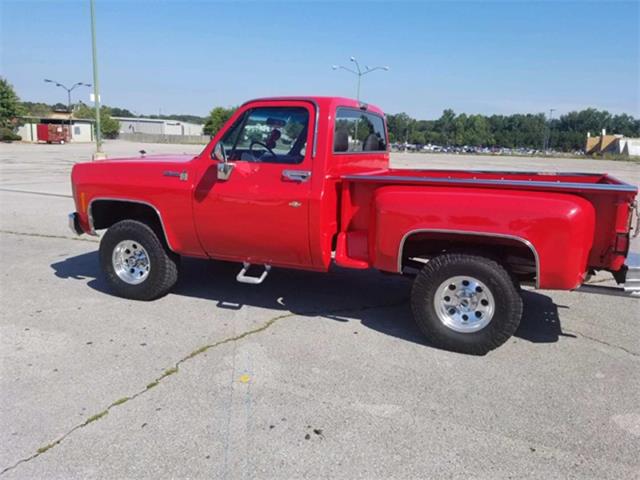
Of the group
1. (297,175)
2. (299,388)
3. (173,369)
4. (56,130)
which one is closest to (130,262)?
(173,369)

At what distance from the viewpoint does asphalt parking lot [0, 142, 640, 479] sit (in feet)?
9.63

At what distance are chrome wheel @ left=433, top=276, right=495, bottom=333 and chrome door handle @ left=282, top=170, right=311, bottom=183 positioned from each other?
1.40 meters

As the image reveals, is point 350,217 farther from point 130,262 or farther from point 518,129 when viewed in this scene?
point 518,129

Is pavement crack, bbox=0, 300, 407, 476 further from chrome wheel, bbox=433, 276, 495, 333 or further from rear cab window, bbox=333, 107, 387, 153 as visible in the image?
rear cab window, bbox=333, 107, 387, 153

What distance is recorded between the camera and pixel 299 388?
3.71 meters

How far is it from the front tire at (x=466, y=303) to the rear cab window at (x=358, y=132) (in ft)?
4.51

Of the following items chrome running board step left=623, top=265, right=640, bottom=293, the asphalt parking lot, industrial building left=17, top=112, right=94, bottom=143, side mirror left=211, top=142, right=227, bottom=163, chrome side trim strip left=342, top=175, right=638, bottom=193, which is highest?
industrial building left=17, top=112, right=94, bottom=143

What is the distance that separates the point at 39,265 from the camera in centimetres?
675

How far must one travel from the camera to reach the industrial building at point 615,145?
265 feet

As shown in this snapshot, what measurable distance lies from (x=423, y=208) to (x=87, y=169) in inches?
136

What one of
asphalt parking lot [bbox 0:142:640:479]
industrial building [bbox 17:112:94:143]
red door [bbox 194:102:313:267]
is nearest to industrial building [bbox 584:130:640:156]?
industrial building [bbox 17:112:94:143]

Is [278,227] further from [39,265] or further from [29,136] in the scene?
[29,136]

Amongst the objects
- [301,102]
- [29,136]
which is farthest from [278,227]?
[29,136]

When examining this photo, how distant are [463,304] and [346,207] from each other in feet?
4.13
